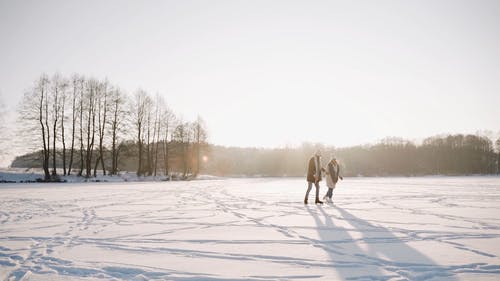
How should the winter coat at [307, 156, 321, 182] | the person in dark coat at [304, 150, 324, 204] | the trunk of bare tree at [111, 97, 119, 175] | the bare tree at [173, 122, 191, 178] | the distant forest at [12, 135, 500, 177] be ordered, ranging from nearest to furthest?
the person in dark coat at [304, 150, 324, 204]
the winter coat at [307, 156, 321, 182]
the trunk of bare tree at [111, 97, 119, 175]
the bare tree at [173, 122, 191, 178]
the distant forest at [12, 135, 500, 177]

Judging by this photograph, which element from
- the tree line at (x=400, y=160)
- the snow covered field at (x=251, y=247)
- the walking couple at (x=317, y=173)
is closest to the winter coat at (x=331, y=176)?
the walking couple at (x=317, y=173)

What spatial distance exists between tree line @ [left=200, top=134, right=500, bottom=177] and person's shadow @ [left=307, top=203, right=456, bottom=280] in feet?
220

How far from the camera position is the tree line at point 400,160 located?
273 ft

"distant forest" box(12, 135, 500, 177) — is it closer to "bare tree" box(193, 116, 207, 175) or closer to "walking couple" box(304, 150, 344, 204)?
"bare tree" box(193, 116, 207, 175)

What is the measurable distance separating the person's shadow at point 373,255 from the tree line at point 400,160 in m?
67.1

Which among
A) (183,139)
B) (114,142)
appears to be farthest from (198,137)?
(114,142)

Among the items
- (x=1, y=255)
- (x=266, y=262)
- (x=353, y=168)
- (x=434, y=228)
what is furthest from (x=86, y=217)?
(x=353, y=168)

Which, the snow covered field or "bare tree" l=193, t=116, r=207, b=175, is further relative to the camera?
"bare tree" l=193, t=116, r=207, b=175

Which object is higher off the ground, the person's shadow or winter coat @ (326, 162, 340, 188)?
winter coat @ (326, 162, 340, 188)

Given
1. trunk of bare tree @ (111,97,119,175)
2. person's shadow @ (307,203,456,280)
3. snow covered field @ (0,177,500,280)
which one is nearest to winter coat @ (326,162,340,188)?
snow covered field @ (0,177,500,280)

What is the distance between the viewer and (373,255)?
439 cm

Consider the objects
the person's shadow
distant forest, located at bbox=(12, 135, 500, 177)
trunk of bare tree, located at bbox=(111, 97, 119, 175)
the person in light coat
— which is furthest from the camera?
distant forest, located at bbox=(12, 135, 500, 177)

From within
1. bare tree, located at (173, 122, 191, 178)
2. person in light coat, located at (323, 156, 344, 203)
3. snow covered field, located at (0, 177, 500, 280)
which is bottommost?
snow covered field, located at (0, 177, 500, 280)

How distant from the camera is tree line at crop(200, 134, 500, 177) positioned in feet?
273
